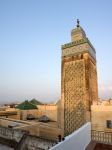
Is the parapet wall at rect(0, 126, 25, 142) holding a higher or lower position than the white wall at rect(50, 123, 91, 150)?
lower

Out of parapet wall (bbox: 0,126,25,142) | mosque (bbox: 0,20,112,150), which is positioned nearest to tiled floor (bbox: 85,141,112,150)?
mosque (bbox: 0,20,112,150)

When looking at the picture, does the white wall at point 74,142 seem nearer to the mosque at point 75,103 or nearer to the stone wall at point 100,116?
the mosque at point 75,103

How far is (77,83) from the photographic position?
33.7ft

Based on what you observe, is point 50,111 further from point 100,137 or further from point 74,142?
point 74,142

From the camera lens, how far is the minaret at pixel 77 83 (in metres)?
9.84

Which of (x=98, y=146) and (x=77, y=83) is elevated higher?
(x=77, y=83)

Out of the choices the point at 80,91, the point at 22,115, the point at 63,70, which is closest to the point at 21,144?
the point at 80,91

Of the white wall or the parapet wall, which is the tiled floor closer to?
the white wall

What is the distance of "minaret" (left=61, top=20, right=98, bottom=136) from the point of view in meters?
9.84

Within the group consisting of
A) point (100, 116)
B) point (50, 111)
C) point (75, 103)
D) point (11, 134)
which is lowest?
point (11, 134)

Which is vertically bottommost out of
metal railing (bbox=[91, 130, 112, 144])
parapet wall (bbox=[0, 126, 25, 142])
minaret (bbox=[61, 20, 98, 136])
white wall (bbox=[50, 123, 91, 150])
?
parapet wall (bbox=[0, 126, 25, 142])

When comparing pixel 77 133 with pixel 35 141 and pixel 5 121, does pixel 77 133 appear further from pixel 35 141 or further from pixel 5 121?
pixel 5 121

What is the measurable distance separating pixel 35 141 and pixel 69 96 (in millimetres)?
4529

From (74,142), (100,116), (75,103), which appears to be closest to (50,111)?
(75,103)
